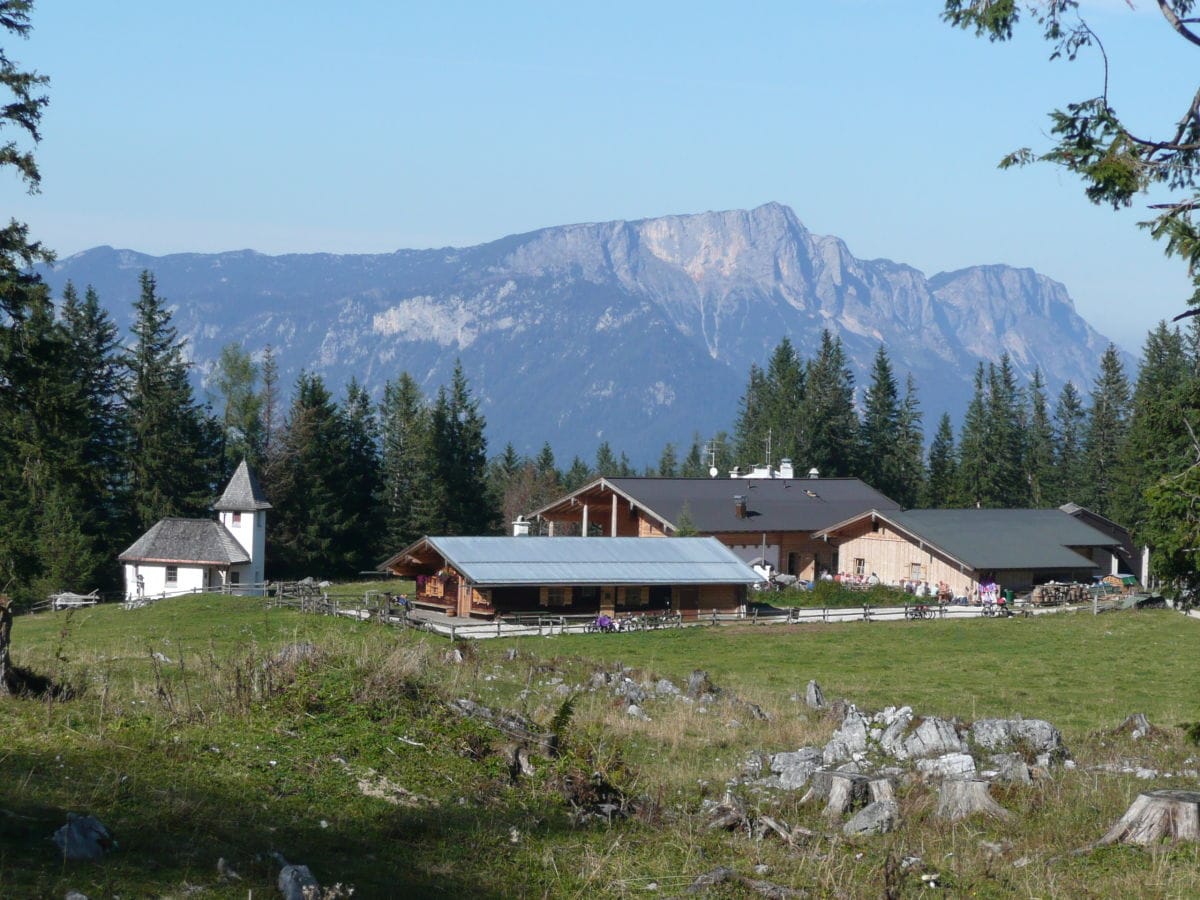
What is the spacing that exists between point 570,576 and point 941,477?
62.0m

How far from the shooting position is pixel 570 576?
4962 centimetres

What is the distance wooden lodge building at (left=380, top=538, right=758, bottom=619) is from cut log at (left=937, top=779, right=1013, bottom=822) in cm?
3487

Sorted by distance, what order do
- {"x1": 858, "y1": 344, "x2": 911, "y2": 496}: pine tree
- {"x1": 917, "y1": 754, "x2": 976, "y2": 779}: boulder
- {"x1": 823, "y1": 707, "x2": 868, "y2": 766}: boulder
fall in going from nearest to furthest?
1. {"x1": 917, "y1": 754, "x2": 976, "y2": 779}: boulder
2. {"x1": 823, "y1": 707, "x2": 868, "y2": 766}: boulder
3. {"x1": 858, "y1": 344, "x2": 911, "y2": 496}: pine tree

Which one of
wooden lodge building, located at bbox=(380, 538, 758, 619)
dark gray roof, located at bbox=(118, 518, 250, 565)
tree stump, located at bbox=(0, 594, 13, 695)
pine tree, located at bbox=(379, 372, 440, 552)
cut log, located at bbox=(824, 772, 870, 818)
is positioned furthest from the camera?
pine tree, located at bbox=(379, 372, 440, 552)

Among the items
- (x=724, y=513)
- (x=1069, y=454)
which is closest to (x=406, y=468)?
(x=724, y=513)

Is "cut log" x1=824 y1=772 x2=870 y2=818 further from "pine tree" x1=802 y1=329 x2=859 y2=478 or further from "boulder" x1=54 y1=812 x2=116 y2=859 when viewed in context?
"pine tree" x1=802 y1=329 x2=859 y2=478

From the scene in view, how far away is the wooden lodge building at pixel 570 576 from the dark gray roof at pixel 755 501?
10921 mm

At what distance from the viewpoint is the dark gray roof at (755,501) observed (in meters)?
66.8

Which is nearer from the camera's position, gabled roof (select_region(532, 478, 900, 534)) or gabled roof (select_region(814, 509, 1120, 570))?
gabled roof (select_region(814, 509, 1120, 570))

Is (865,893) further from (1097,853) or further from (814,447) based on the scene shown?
(814,447)

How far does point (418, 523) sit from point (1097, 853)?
72.4 m

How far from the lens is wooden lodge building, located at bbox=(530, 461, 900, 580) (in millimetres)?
66312

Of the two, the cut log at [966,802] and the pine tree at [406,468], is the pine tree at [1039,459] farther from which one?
the cut log at [966,802]

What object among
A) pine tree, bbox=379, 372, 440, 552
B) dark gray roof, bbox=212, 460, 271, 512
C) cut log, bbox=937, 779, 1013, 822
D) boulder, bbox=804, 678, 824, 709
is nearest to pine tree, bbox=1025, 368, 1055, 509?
pine tree, bbox=379, 372, 440, 552
